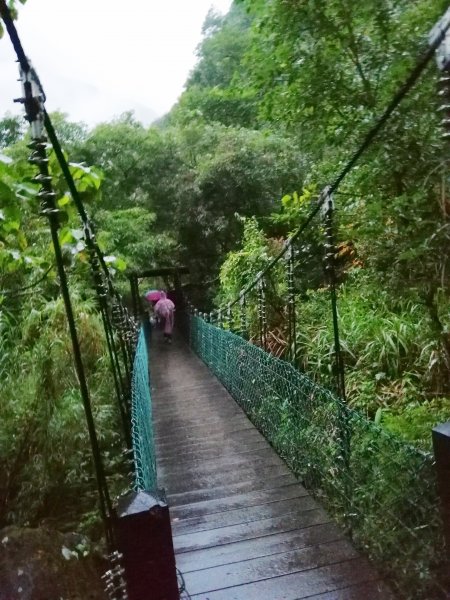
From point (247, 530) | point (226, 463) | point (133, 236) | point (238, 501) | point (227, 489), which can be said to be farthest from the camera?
point (133, 236)

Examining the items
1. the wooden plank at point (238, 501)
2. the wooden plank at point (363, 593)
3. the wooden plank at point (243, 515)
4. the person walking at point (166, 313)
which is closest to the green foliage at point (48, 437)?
the wooden plank at point (238, 501)

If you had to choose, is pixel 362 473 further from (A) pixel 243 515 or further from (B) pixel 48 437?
(B) pixel 48 437

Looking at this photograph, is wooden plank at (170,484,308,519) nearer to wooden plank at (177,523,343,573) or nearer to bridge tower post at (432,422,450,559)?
wooden plank at (177,523,343,573)

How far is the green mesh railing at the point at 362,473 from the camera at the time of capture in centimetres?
149

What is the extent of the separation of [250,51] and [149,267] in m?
7.32

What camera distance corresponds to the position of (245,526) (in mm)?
2109

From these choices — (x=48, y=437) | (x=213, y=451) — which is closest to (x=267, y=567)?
(x=213, y=451)

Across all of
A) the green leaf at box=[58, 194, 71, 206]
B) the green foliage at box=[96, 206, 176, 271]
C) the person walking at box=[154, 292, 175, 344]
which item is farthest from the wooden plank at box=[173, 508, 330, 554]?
the person walking at box=[154, 292, 175, 344]

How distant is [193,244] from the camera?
914cm

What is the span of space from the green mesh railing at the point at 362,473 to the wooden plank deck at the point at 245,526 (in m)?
0.08

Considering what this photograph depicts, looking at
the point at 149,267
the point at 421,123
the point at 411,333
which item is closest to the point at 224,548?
the point at 421,123

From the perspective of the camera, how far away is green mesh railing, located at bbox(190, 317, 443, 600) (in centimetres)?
149

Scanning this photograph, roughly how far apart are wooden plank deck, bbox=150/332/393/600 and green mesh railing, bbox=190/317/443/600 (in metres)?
0.08

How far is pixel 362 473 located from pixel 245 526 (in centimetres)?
54
